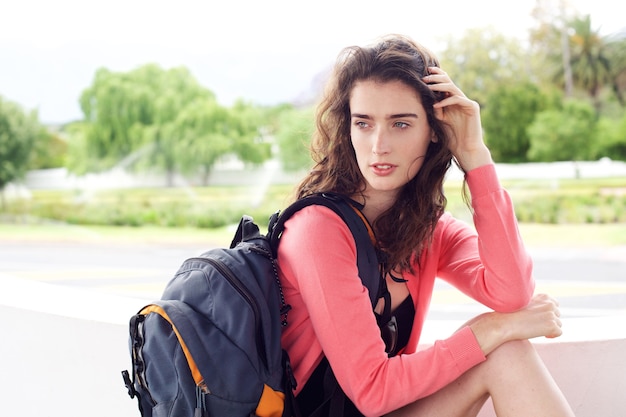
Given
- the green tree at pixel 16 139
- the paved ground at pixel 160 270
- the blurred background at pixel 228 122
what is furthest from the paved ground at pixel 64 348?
the green tree at pixel 16 139

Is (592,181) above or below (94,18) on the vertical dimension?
below

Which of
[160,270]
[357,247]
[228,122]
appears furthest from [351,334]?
[228,122]

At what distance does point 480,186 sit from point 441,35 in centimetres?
995

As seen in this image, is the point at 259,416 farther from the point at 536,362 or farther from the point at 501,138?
the point at 501,138

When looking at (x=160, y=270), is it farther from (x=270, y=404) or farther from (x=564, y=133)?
(x=270, y=404)

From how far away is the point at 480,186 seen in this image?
4.45ft

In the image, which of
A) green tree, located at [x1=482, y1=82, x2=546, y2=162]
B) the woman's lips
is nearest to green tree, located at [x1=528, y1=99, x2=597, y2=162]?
green tree, located at [x1=482, y1=82, x2=546, y2=162]

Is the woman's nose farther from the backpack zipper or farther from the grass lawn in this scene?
the grass lawn

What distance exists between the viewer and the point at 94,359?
163 centimetres

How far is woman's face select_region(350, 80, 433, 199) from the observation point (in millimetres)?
1293

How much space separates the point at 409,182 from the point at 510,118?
953 cm

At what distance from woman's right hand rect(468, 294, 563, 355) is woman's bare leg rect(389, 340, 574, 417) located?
0.06ft

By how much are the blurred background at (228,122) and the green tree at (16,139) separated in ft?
0.09

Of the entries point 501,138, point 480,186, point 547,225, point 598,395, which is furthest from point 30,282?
point 547,225
